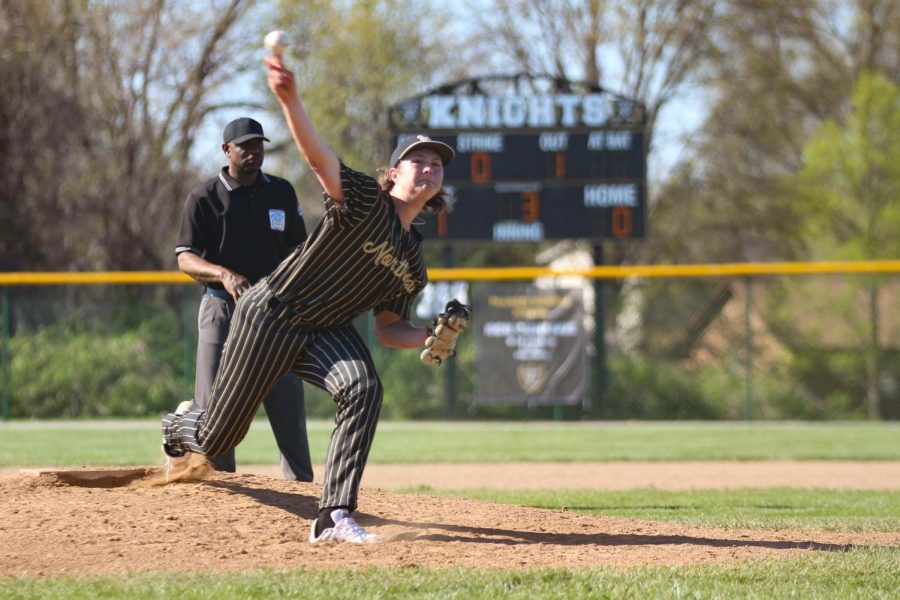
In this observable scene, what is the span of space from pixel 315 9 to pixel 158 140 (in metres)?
4.48

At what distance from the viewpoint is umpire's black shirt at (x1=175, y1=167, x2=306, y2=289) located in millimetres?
6539

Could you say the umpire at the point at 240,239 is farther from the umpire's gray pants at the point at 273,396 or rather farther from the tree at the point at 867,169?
the tree at the point at 867,169

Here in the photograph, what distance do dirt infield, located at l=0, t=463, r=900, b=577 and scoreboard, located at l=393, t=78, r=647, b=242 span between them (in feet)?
33.7

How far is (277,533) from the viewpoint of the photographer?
531 cm

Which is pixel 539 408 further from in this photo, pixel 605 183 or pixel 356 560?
pixel 356 560

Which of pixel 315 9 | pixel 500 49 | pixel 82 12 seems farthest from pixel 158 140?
pixel 500 49

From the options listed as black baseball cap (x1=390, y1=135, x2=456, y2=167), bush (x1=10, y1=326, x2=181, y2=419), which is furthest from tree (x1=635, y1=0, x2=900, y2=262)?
black baseball cap (x1=390, y1=135, x2=456, y2=167)

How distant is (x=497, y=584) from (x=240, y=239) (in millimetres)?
2836

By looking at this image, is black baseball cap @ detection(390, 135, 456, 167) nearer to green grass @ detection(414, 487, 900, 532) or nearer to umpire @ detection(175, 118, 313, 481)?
umpire @ detection(175, 118, 313, 481)

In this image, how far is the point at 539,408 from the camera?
57.0 feet

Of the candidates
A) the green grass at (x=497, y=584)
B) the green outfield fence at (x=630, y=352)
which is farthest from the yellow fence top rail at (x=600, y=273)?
the green grass at (x=497, y=584)

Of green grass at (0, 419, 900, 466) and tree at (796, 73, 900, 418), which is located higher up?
tree at (796, 73, 900, 418)

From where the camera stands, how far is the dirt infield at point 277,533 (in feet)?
16.0

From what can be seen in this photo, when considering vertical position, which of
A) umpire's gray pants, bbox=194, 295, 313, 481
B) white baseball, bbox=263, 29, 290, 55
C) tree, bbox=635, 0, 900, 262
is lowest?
umpire's gray pants, bbox=194, 295, 313, 481
